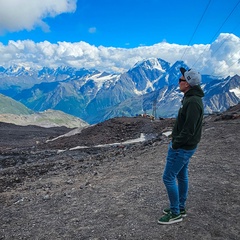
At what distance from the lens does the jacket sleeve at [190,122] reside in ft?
20.8

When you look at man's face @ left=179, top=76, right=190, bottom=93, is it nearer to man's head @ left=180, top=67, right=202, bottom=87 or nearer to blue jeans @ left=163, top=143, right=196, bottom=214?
man's head @ left=180, top=67, right=202, bottom=87

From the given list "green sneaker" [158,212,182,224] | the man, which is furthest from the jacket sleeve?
"green sneaker" [158,212,182,224]

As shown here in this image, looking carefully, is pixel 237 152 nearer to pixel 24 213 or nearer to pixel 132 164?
pixel 132 164

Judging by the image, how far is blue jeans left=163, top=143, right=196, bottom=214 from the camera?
6629 millimetres

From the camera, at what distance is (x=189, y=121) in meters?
6.36

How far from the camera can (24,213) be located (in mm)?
9094

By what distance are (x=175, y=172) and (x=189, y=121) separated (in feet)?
4.07

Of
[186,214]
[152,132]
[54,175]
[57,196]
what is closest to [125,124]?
[152,132]

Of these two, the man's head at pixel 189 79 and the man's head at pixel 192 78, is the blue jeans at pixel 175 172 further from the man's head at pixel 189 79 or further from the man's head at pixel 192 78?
the man's head at pixel 192 78

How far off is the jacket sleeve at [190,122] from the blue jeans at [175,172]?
Result: 0.30 metres

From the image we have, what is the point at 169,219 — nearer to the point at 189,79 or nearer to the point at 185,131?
the point at 185,131

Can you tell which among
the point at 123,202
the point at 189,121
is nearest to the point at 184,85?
the point at 189,121

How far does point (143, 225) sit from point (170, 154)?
1900mm

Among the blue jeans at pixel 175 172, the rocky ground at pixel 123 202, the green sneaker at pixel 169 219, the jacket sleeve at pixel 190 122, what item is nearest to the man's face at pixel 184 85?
the jacket sleeve at pixel 190 122
